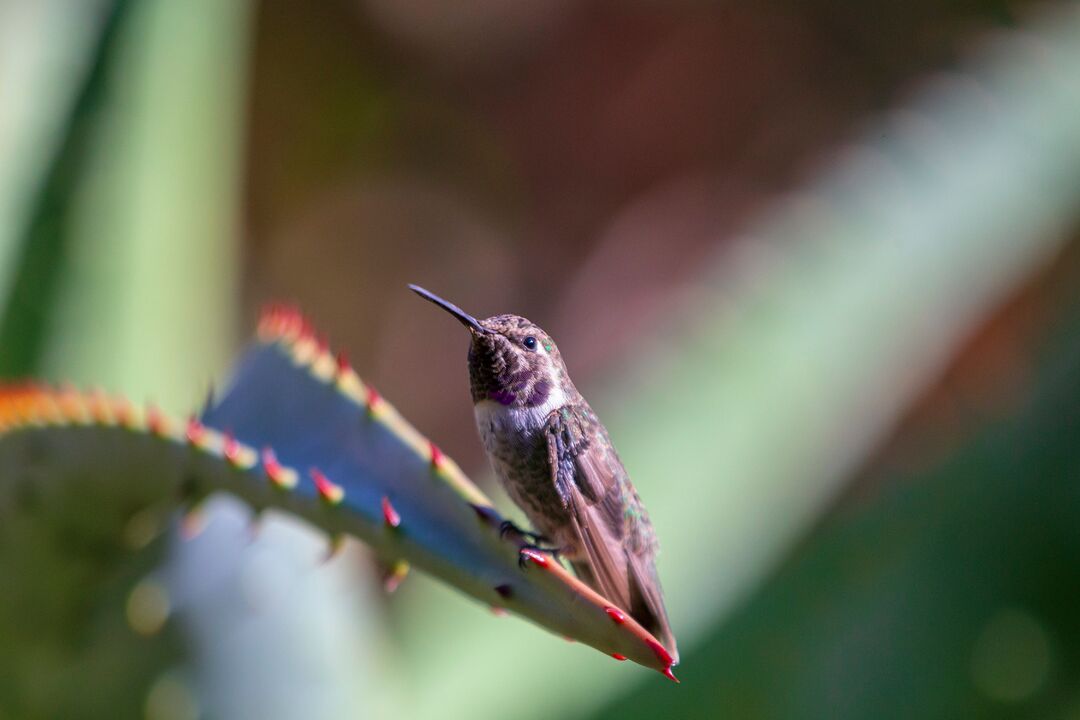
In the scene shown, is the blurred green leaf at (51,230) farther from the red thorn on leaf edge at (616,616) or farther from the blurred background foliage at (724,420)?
the red thorn on leaf edge at (616,616)

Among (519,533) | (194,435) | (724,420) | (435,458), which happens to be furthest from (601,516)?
(724,420)

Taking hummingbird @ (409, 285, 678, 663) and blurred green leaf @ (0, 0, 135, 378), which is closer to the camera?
hummingbird @ (409, 285, 678, 663)

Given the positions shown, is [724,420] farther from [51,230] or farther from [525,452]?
[51,230]

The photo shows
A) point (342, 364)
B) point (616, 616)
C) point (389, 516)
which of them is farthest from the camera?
point (342, 364)

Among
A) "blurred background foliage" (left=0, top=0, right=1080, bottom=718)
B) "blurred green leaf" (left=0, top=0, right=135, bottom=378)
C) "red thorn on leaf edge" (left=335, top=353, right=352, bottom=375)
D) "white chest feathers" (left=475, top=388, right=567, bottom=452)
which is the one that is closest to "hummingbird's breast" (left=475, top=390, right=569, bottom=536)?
"white chest feathers" (left=475, top=388, right=567, bottom=452)

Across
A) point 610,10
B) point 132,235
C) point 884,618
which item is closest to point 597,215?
point 610,10

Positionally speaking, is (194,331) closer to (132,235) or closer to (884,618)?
(132,235)

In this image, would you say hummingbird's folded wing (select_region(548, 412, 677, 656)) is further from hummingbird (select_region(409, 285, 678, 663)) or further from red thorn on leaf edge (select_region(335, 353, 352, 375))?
red thorn on leaf edge (select_region(335, 353, 352, 375))
